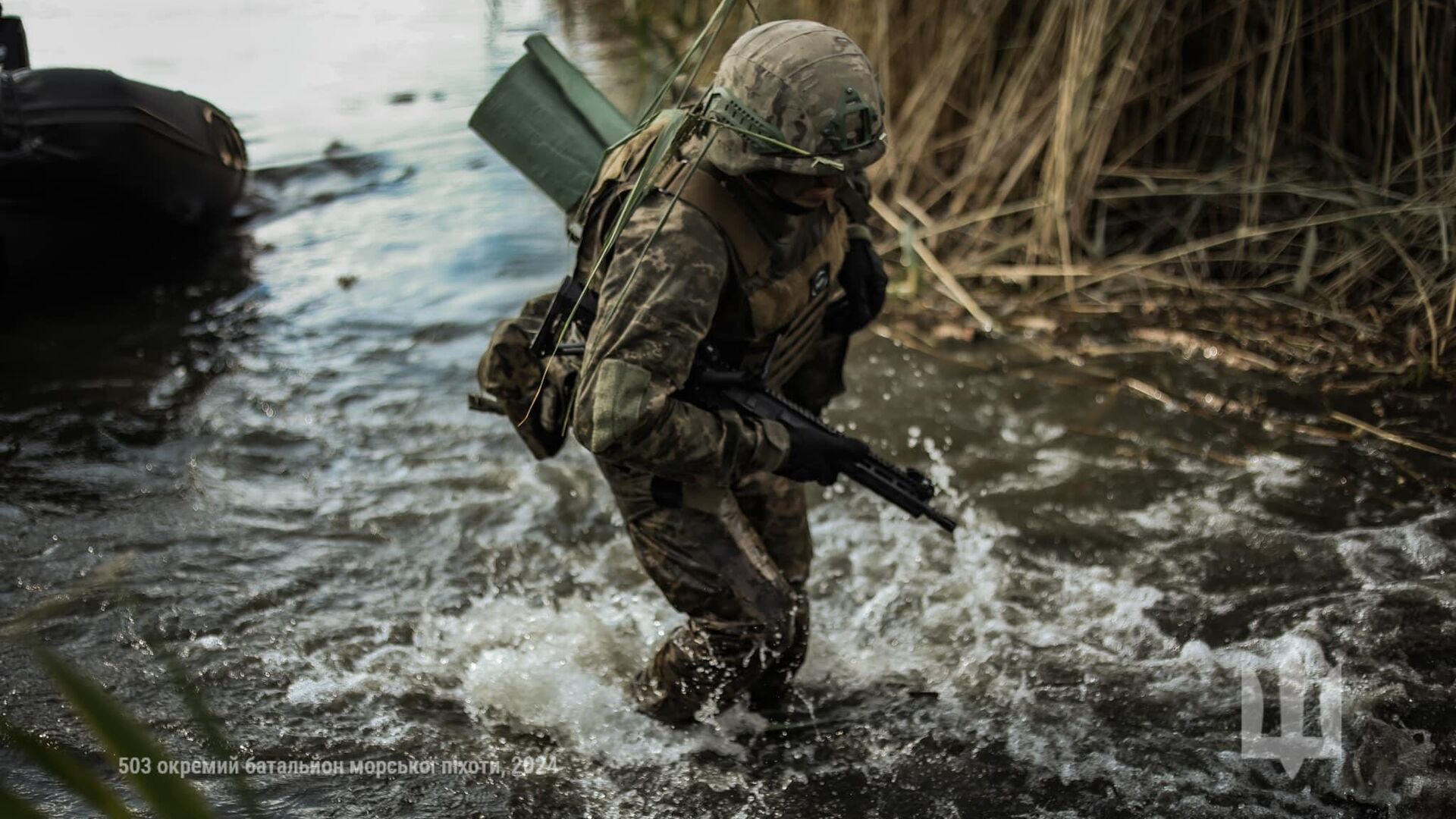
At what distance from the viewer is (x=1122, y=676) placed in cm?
293

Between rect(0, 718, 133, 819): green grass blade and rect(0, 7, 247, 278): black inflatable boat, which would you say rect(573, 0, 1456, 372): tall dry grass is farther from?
rect(0, 718, 133, 819): green grass blade

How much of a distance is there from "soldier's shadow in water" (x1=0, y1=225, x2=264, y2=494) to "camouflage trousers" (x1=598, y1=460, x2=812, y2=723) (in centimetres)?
206

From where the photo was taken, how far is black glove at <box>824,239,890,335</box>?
2770 mm

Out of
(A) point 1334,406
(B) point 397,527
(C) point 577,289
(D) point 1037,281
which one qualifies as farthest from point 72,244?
(A) point 1334,406

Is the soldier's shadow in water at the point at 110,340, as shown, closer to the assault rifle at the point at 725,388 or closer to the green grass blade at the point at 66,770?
the assault rifle at the point at 725,388

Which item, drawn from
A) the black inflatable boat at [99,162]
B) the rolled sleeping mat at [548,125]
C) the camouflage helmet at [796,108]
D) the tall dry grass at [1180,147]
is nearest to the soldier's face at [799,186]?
the camouflage helmet at [796,108]

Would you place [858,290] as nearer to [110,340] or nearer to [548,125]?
[548,125]

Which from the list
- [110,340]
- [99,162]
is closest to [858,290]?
[99,162]

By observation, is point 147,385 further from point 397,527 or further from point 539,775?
point 539,775

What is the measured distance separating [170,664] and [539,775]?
161 centimetres

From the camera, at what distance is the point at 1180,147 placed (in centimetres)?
504

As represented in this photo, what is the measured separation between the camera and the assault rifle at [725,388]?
2.43m

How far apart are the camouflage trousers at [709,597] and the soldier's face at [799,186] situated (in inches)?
24.5

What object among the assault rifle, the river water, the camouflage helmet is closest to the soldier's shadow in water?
the river water
